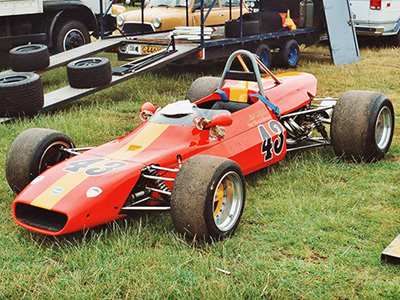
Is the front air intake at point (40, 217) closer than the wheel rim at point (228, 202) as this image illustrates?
Yes

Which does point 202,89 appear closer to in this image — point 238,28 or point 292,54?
point 238,28

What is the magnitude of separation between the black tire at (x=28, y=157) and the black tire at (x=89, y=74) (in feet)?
11.9

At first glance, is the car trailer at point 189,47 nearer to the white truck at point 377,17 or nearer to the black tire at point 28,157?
the white truck at point 377,17

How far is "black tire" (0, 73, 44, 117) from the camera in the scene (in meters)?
7.46

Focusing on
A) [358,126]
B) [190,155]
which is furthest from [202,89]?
[190,155]

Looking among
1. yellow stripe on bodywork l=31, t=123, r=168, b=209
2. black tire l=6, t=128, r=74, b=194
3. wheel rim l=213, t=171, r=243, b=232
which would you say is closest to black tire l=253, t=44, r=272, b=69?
yellow stripe on bodywork l=31, t=123, r=168, b=209

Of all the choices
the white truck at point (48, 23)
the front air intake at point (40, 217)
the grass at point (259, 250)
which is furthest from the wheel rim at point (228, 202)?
the white truck at point (48, 23)

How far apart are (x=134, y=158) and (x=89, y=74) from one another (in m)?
4.27

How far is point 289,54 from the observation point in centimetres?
1238

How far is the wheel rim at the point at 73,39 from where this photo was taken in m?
12.0

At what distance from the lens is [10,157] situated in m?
4.93

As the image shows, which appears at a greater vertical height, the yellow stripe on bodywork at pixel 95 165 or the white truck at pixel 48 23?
the white truck at pixel 48 23

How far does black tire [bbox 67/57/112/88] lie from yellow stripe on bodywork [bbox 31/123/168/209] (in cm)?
371

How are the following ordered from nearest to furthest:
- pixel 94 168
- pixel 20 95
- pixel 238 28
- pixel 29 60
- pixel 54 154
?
pixel 94 168 < pixel 54 154 < pixel 20 95 < pixel 29 60 < pixel 238 28
